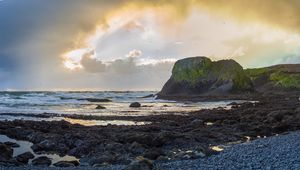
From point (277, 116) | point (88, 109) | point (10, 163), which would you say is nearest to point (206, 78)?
point (88, 109)

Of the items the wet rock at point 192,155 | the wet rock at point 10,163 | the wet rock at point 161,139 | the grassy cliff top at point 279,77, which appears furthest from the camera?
the grassy cliff top at point 279,77

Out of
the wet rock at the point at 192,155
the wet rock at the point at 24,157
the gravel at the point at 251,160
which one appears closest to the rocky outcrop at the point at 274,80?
the gravel at the point at 251,160

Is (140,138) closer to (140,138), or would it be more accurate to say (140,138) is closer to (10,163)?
(140,138)

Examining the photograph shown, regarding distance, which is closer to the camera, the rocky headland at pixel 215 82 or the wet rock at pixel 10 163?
the wet rock at pixel 10 163

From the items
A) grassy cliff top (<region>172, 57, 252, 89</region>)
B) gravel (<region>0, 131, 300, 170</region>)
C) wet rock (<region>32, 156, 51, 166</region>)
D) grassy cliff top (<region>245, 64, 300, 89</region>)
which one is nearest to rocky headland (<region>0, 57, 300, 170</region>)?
wet rock (<region>32, 156, 51, 166</region>)

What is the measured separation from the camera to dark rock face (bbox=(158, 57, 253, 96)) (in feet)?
293

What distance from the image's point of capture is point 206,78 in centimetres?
9400

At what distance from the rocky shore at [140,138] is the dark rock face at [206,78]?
54.5m

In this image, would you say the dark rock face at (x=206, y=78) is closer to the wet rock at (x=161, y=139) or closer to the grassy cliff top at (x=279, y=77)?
the grassy cliff top at (x=279, y=77)

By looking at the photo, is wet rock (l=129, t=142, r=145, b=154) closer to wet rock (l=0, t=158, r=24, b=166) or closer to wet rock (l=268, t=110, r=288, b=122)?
wet rock (l=0, t=158, r=24, b=166)

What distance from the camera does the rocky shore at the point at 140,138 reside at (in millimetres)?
19411

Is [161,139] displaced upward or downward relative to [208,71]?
downward

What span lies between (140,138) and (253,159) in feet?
28.2

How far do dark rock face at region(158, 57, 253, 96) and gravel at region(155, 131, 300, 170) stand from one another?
6869 cm
